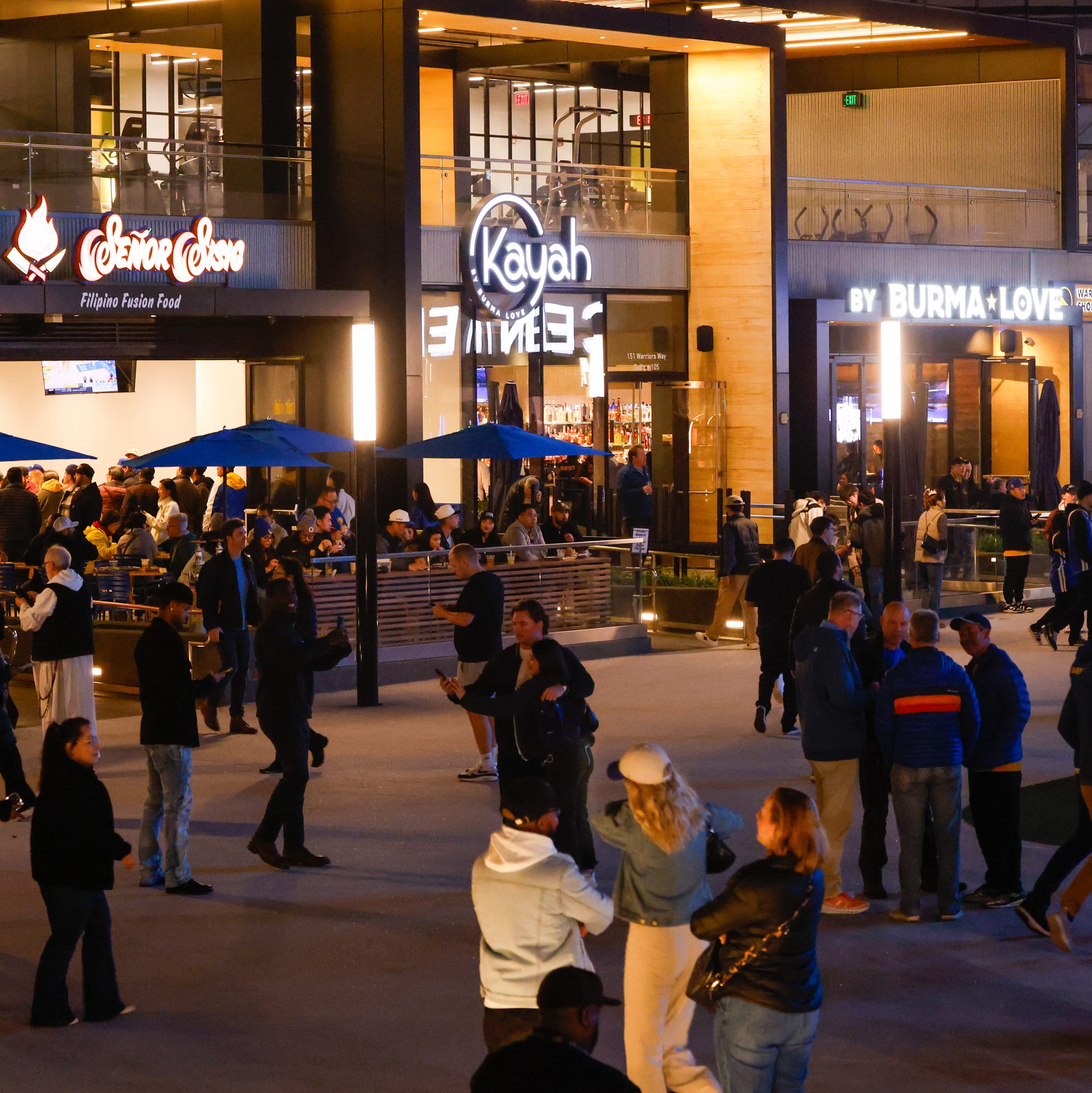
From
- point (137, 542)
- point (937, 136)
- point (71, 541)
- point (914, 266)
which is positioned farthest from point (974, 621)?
point (937, 136)

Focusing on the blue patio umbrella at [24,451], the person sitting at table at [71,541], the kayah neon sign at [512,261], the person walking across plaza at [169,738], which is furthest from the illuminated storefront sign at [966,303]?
the person walking across plaza at [169,738]

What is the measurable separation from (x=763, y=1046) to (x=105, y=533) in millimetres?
18062

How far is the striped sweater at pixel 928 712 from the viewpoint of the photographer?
30.8ft

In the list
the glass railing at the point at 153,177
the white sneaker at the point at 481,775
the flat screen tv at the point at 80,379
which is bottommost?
the white sneaker at the point at 481,775

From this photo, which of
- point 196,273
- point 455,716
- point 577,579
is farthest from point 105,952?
point 196,273

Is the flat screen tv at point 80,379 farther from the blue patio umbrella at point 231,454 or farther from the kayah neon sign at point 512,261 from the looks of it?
the blue patio umbrella at point 231,454

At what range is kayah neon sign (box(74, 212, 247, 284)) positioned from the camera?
21.6 m

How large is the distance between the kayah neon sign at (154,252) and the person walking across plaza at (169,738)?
12.4 metres

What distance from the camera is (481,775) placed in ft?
44.4

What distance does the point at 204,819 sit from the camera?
12172 mm

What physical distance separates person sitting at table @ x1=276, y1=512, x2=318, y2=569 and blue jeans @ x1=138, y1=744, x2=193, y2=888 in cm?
769

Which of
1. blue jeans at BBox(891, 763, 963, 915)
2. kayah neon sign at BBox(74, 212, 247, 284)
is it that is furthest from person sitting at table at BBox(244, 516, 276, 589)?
blue jeans at BBox(891, 763, 963, 915)

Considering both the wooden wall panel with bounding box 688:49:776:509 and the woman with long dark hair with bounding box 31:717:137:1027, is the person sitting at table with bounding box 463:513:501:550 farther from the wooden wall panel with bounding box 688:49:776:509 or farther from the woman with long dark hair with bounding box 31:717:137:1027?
the woman with long dark hair with bounding box 31:717:137:1027

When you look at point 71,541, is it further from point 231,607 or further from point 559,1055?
point 559,1055
